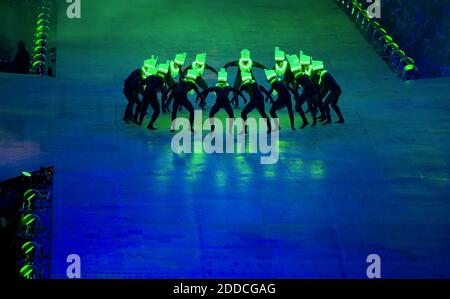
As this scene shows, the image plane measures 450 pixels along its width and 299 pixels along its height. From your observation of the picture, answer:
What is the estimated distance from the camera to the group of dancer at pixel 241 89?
91.5ft

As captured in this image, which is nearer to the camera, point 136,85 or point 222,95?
point 222,95

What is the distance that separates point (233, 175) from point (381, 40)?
8688mm

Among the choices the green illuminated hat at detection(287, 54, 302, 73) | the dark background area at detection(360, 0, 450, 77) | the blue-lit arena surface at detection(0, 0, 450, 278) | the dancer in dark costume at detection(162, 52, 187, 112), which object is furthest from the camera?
the dark background area at detection(360, 0, 450, 77)

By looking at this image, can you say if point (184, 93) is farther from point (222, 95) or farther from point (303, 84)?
point (303, 84)

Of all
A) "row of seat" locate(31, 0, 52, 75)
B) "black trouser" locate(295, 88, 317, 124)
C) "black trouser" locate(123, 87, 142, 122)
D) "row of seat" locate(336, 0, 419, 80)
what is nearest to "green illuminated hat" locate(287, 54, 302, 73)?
"black trouser" locate(295, 88, 317, 124)

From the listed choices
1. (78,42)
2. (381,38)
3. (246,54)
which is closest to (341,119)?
(246,54)

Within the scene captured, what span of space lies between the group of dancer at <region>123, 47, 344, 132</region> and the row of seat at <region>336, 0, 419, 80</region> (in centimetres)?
364

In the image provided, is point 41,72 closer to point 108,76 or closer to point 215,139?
point 108,76

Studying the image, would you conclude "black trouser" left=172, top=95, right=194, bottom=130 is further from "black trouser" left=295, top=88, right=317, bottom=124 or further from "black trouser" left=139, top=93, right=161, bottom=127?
"black trouser" left=295, top=88, right=317, bottom=124

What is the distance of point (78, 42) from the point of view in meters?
33.8

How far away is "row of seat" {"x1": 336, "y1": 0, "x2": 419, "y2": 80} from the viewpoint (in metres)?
32.1

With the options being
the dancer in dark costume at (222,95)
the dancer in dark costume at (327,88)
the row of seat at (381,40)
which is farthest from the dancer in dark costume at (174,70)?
the row of seat at (381,40)

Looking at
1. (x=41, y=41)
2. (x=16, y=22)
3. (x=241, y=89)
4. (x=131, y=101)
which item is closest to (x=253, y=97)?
(x=241, y=89)

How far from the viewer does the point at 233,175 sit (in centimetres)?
2638
